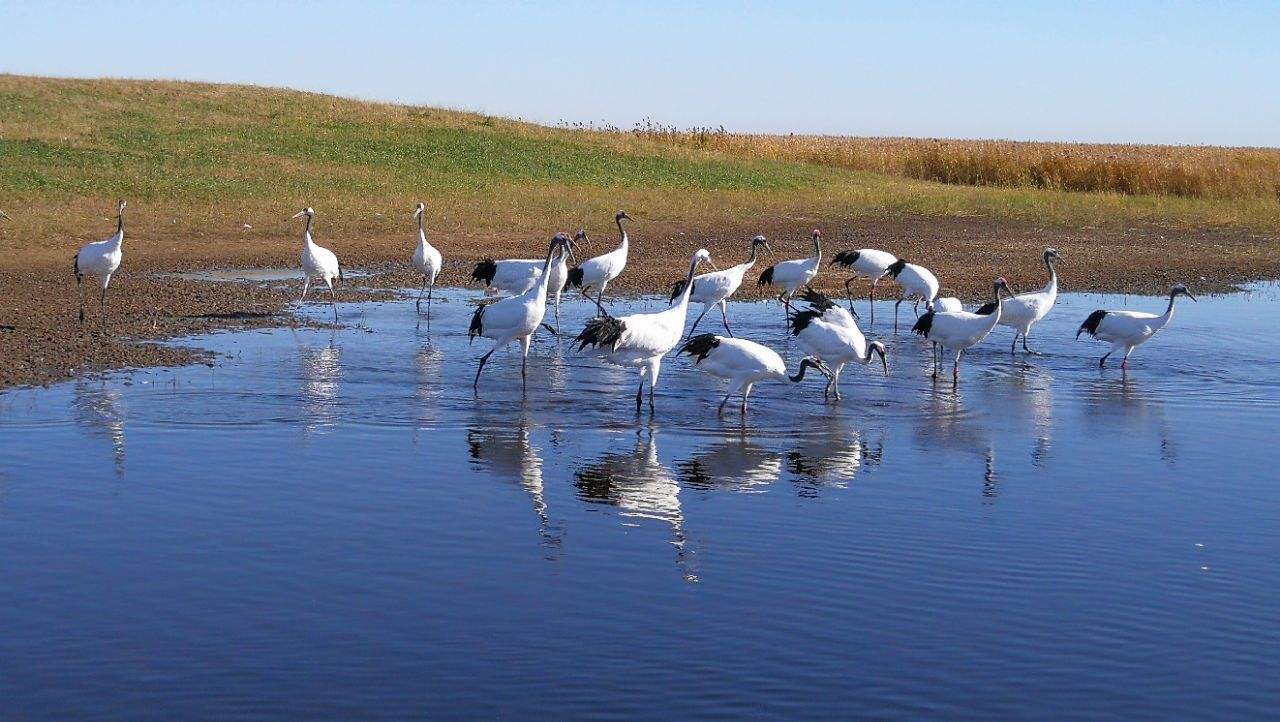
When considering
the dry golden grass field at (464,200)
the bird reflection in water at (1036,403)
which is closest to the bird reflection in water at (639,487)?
the bird reflection in water at (1036,403)

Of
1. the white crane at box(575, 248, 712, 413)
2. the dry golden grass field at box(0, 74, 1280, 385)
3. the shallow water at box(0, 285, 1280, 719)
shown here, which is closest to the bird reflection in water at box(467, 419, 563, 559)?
the shallow water at box(0, 285, 1280, 719)

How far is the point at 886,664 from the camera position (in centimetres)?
635

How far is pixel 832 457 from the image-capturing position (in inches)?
407

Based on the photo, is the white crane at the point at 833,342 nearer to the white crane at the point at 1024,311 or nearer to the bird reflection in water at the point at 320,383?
the white crane at the point at 1024,311

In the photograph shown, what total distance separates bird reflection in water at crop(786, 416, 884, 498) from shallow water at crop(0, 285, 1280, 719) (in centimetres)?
4

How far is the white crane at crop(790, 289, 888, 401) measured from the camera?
12766mm

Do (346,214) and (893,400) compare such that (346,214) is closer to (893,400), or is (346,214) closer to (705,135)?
(893,400)

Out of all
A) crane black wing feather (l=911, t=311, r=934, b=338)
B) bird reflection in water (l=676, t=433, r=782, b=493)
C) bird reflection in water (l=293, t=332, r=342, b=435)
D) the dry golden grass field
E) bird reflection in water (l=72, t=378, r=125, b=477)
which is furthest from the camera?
the dry golden grass field

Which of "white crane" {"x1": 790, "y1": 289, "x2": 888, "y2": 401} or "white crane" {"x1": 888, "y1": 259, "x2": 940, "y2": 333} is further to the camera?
"white crane" {"x1": 888, "y1": 259, "x2": 940, "y2": 333}

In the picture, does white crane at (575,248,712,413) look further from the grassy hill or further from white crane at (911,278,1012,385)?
the grassy hill

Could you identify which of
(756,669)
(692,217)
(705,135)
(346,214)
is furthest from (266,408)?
(705,135)

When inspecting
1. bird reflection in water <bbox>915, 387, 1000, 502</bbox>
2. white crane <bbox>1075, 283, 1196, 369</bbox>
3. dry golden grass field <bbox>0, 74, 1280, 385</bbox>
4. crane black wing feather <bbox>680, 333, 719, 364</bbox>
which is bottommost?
bird reflection in water <bbox>915, 387, 1000, 502</bbox>

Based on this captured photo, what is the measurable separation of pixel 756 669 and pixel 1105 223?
1125 inches

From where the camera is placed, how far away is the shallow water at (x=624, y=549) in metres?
6.11
